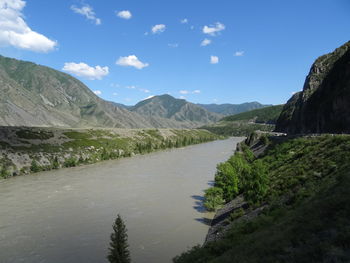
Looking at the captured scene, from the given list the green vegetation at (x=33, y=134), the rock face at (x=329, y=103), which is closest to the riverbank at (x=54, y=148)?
the green vegetation at (x=33, y=134)

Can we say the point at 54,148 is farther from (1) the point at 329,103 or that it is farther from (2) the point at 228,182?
(1) the point at 329,103

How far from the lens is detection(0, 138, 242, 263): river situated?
111 ft

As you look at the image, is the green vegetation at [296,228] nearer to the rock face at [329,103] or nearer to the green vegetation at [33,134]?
the rock face at [329,103]

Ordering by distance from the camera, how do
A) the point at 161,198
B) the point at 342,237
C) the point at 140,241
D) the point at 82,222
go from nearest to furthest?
1. the point at 342,237
2. the point at 140,241
3. the point at 82,222
4. the point at 161,198

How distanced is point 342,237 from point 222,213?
1221 inches

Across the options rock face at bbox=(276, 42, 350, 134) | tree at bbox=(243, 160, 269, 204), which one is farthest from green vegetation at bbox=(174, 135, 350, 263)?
rock face at bbox=(276, 42, 350, 134)

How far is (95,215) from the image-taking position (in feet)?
156

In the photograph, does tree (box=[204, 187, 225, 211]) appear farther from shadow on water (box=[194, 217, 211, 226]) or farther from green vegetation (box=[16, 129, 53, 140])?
green vegetation (box=[16, 129, 53, 140])

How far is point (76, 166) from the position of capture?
343 ft

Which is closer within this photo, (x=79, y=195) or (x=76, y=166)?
(x=79, y=195)

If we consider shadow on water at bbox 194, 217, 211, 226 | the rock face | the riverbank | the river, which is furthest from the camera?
the riverbank

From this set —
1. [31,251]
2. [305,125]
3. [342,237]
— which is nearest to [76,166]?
[31,251]

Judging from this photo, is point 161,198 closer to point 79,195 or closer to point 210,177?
point 79,195

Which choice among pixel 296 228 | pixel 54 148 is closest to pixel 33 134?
pixel 54 148
